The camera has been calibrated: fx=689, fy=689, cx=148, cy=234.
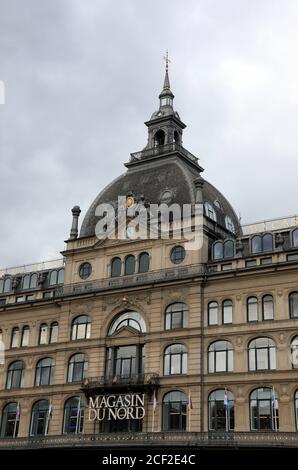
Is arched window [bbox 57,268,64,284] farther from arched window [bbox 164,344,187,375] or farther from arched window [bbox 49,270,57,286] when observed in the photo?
arched window [bbox 164,344,187,375]

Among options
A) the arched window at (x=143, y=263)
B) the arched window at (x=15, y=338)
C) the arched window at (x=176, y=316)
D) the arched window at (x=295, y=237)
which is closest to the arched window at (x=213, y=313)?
the arched window at (x=176, y=316)

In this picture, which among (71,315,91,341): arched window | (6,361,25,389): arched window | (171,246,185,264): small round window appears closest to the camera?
(171,246,185,264): small round window

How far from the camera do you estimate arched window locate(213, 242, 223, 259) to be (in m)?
61.4

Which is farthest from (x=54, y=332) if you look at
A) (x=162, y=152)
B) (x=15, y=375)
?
(x=162, y=152)

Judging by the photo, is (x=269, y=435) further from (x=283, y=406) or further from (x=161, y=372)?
(x=161, y=372)

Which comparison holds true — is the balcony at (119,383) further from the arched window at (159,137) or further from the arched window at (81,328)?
the arched window at (159,137)

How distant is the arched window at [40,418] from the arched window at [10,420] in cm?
174

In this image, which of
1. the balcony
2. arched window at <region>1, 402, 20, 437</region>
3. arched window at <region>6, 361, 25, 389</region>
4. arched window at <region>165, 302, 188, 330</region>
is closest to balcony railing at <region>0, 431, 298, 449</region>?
arched window at <region>1, 402, 20, 437</region>

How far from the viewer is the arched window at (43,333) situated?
68.0 meters

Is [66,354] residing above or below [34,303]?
below

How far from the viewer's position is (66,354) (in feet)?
212

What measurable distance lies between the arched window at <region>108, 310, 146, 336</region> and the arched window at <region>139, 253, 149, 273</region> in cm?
401

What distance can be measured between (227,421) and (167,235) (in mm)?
17362

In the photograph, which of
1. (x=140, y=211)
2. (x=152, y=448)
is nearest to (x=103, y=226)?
(x=140, y=211)
